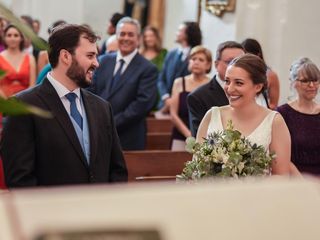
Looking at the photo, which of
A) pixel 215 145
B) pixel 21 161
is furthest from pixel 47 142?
pixel 215 145

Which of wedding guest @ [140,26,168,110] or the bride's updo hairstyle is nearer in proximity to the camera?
the bride's updo hairstyle

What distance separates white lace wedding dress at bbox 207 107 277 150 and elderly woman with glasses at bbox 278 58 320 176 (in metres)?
1.21

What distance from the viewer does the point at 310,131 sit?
→ 6.10m

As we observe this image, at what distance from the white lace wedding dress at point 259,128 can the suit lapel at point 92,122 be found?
0.76 m

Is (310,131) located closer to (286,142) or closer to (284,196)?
(286,142)

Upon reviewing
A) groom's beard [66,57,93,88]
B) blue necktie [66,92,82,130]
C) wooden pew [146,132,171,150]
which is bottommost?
wooden pew [146,132,171,150]

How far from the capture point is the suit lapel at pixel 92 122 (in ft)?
14.1

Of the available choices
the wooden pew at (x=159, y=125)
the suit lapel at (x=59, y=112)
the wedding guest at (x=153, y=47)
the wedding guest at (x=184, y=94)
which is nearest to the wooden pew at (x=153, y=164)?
the wedding guest at (x=184, y=94)

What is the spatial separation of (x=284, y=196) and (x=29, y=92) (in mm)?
3386

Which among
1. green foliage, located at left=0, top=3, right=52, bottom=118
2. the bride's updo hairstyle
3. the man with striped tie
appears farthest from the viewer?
the bride's updo hairstyle

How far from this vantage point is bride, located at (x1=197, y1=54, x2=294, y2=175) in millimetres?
4770

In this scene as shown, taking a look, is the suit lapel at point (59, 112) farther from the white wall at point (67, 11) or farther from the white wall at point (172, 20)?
the white wall at point (172, 20)

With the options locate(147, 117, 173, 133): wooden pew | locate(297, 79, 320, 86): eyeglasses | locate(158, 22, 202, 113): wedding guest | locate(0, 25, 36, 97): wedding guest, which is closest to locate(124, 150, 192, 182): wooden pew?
locate(297, 79, 320, 86): eyeglasses

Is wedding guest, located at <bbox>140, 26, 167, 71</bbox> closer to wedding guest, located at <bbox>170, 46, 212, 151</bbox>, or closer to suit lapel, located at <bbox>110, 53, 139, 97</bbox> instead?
wedding guest, located at <bbox>170, 46, 212, 151</bbox>
